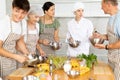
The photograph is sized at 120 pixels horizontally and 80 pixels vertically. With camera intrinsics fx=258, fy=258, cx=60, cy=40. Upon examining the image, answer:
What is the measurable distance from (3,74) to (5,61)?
0.11 metres

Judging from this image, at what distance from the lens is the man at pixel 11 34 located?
2.07 metres

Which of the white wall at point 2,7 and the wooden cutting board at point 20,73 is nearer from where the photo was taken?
the wooden cutting board at point 20,73

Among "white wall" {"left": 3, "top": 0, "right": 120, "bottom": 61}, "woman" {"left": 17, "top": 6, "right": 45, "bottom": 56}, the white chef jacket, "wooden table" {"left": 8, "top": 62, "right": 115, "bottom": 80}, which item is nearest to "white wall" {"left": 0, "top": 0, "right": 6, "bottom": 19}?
"white wall" {"left": 3, "top": 0, "right": 120, "bottom": 61}

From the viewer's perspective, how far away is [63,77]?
1956mm

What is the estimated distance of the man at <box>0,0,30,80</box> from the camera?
2.07 m

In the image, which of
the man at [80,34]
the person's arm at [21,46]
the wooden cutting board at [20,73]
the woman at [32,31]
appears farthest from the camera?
the man at [80,34]

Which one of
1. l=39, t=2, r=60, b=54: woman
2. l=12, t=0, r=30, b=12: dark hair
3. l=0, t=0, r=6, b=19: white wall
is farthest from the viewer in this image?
l=0, t=0, r=6, b=19: white wall

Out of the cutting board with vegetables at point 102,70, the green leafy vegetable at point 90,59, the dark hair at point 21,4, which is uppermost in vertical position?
the dark hair at point 21,4

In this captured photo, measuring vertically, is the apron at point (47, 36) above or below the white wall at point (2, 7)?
below

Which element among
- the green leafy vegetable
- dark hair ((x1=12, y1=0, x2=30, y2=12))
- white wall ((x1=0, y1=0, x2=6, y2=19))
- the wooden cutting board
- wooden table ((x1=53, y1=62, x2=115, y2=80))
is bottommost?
wooden table ((x1=53, y1=62, x2=115, y2=80))

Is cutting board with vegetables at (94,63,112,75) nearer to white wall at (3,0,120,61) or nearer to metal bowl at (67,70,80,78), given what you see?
metal bowl at (67,70,80,78)

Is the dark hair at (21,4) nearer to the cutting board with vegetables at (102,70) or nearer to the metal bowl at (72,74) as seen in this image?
the metal bowl at (72,74)

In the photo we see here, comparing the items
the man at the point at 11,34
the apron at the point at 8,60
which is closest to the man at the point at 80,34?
the man at the point at 11,34

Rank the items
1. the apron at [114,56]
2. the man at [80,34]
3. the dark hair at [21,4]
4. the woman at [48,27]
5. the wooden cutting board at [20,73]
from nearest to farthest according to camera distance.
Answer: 1. the wooden cutting board at [20,73]
2. the dark hair at [21,4]
3. the apron at [114,56]
4. the woman at [48,27]
5. the man at [80,34]
